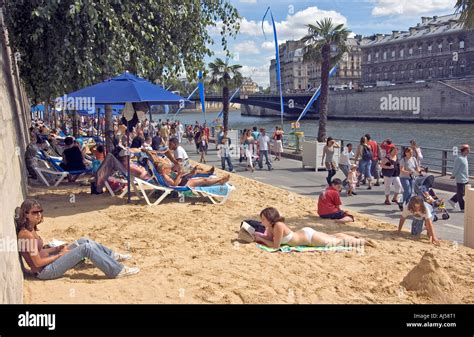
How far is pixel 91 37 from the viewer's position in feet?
36.0

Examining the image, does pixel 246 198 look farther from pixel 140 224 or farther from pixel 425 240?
pixel 425 240

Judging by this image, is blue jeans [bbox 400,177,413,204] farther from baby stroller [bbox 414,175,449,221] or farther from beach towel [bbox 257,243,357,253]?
beach towel [bbox 257,243,357,253]

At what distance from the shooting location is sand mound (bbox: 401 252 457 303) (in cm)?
557

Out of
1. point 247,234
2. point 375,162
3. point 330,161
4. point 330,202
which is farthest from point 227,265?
point 375,162

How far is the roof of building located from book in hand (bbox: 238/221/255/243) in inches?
3736

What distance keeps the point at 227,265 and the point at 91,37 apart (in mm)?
6943

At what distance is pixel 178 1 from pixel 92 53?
11.7ft

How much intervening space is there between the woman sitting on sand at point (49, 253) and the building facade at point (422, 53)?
89.6 metres

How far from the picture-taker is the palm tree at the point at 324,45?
25.2 m

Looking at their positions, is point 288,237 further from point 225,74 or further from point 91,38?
point 225,74

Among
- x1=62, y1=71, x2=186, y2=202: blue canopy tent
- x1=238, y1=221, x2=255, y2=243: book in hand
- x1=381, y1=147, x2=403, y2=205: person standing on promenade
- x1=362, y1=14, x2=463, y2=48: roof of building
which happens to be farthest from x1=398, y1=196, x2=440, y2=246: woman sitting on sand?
x1=362, y1=14, x2=463, y2=48: roof of building

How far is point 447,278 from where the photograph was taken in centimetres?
580
